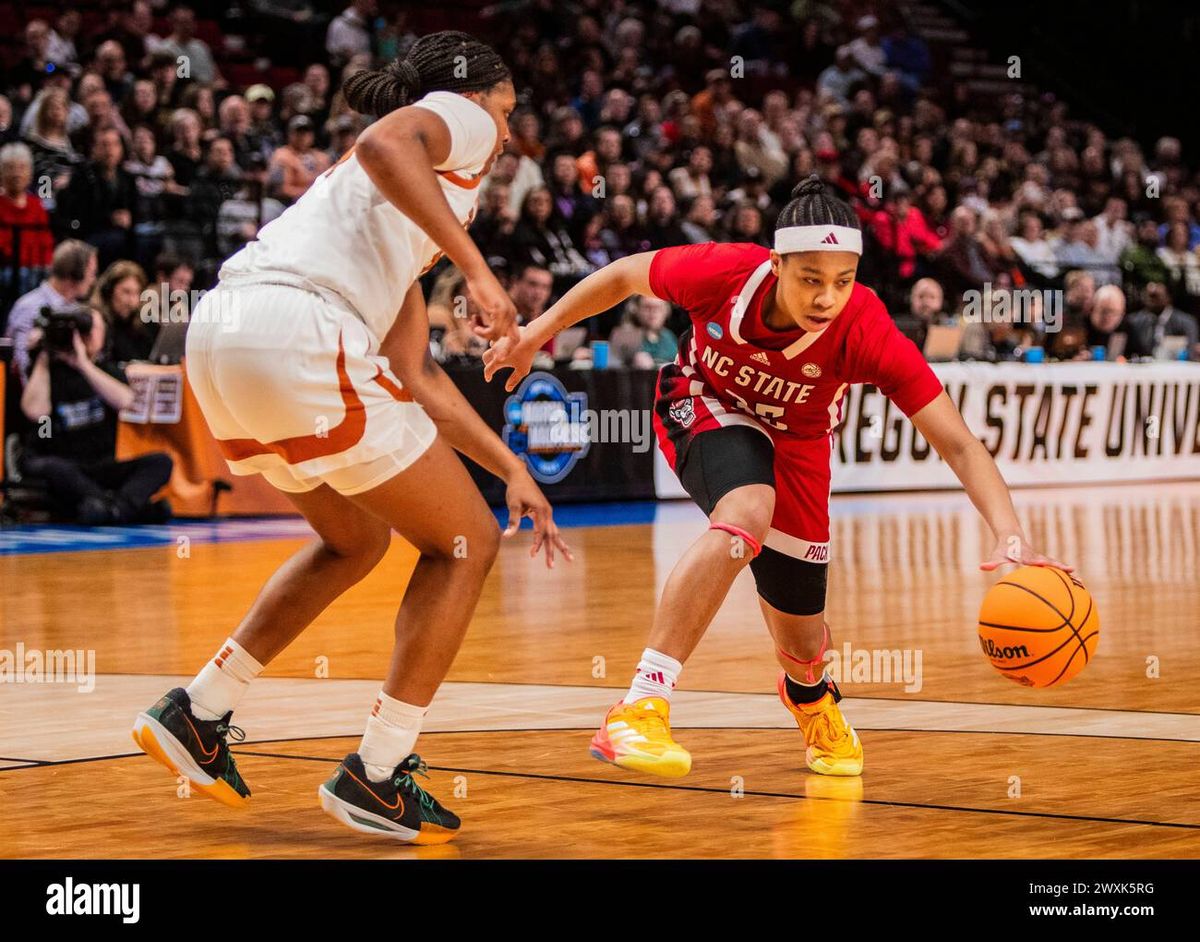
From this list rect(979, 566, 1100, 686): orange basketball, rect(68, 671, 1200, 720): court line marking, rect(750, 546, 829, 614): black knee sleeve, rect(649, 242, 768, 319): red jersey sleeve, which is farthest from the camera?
rect(68, 671, 1200, 720): court line marking

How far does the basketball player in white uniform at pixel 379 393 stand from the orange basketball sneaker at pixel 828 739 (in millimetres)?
1371

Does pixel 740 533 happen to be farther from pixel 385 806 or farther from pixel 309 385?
pixel 309 385

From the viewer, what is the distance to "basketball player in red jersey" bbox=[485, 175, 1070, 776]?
530 centimetres

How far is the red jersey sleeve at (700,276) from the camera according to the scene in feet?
18.9

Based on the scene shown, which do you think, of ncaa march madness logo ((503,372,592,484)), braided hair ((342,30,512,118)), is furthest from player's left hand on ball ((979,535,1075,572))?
ncaa march madness logo ((503,372,592,484))

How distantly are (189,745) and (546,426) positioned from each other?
10.6 metres

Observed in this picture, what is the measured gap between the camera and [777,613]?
6000mm

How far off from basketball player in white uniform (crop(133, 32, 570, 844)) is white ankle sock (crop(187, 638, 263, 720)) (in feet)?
0.14

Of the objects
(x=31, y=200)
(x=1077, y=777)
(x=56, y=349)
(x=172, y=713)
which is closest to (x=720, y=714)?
(x=1077, y=777)

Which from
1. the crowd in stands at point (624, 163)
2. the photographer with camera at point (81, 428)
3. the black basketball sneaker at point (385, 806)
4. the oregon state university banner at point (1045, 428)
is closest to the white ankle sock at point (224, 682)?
the black basketball sneaker at point (385, 806)

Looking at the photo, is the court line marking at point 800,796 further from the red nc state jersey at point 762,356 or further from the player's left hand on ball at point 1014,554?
the red nc state jersey at point 762,356

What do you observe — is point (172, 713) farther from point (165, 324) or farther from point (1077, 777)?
point (165, 324)

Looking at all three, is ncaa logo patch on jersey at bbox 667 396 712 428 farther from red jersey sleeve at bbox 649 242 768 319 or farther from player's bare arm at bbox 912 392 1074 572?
player's bare arm at bbox 912 392 1074 572

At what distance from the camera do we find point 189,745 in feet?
16.4
